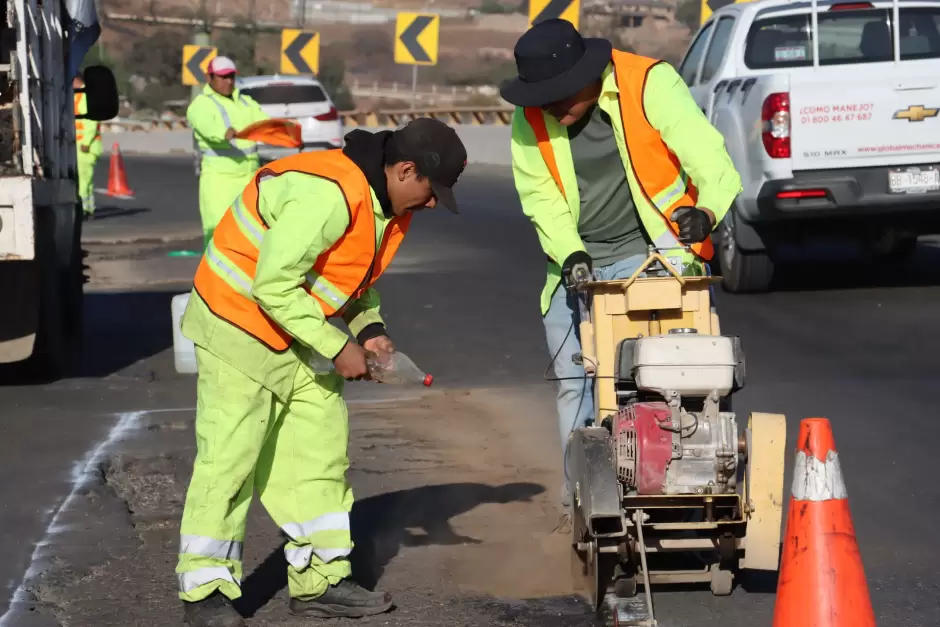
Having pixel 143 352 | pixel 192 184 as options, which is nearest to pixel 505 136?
pixel 192 184

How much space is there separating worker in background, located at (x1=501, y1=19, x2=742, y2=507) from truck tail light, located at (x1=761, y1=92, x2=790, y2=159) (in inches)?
220

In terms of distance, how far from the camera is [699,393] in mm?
→ 4891

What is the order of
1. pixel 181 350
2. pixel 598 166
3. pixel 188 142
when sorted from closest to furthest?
1. pixel 598 166
2. pixel 181 350
3. pixel 188 142

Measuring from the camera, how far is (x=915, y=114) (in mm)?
11156

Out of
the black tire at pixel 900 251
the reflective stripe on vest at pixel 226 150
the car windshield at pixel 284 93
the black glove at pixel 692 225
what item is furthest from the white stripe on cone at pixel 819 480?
the car windshield at pixel 284 93

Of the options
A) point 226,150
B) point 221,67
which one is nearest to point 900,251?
point 226,150

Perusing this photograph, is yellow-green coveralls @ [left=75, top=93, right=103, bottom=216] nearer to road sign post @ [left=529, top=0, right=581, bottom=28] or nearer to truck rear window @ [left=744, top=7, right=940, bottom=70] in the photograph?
road sign post @ [left=529, top=0, right=581, bottom=28]

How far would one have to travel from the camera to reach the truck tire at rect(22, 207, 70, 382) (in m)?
9.34

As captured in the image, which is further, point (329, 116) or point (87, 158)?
point (329, 116)

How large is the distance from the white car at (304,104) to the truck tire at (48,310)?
17.7m

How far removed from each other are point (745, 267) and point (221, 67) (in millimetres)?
4742

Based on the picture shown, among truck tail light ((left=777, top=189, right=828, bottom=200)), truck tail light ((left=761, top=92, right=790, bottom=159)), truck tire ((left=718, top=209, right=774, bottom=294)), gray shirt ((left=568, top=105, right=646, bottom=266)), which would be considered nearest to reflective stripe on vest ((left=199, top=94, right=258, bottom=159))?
truck tire ((left=718, top=209, right=774, bottom=294))

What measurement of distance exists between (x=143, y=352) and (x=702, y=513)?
21.1 feet

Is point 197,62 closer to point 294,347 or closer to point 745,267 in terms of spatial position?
point 745,267
